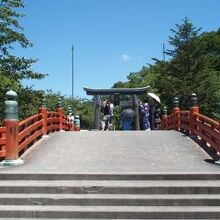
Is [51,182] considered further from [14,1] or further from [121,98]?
[121,98]

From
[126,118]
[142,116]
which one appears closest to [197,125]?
[142,116]

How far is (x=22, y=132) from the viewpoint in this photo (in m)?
12.4

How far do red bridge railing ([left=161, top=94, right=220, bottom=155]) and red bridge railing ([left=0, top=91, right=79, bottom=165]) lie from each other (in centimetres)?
455

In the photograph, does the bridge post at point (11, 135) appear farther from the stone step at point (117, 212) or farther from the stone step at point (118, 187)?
the stone step at point (117, 212)

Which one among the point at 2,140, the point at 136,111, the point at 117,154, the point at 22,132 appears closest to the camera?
the point at 2,140

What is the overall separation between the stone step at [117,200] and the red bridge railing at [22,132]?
2307 mm

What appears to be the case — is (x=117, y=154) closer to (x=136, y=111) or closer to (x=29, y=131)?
(x=29, y=131)

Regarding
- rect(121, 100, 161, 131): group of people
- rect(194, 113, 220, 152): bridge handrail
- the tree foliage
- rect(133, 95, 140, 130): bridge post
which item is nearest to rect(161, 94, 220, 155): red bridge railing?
rect(194, 113, 220, 152): bridge handrail

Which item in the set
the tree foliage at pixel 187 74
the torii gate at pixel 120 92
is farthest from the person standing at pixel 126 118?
the tree foliage at pixel 187 74

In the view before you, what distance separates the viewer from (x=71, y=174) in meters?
9.97

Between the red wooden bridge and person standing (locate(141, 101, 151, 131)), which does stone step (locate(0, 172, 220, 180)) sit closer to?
the red wooden bridge

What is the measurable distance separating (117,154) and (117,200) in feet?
13.1

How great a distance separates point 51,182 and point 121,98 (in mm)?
17799

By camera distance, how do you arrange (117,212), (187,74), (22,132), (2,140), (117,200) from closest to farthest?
(117,212) → (117,200) → (2,140) → (22,132) → (187,74)
